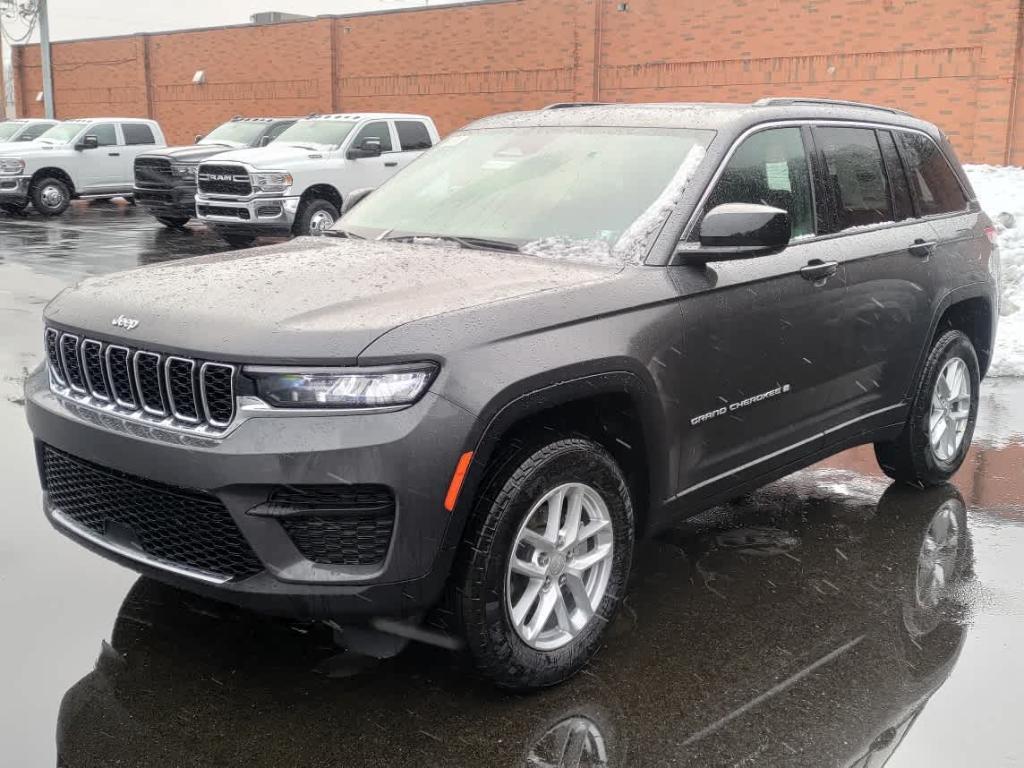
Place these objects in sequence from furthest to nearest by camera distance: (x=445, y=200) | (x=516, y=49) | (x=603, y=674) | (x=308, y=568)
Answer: (x=516, y=49) → (x=445, y=200) → (x=603, y=674) → (x=308, y=568)

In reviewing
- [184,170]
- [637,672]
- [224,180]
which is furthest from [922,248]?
[184,170]

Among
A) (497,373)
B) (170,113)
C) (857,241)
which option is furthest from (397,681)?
(170,113)

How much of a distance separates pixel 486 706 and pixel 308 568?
31.8 inches

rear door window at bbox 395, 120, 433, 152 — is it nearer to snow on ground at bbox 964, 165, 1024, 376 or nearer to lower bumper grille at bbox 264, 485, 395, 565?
snow on ground at bbox 964, 165, 1024, 376

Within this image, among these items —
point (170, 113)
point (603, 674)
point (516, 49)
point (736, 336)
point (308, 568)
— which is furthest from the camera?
point (170, 113)

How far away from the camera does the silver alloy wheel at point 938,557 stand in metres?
4.50

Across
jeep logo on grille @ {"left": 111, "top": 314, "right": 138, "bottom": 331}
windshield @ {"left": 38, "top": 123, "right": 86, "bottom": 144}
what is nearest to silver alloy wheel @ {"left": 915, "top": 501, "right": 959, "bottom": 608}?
jeep logo on grille @ {"left": 111, "top": 314, "right": 138, "bottom": 331}

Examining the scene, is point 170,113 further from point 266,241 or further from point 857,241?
point 857,241

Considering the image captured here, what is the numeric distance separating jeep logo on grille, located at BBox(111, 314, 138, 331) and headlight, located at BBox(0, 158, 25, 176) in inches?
778

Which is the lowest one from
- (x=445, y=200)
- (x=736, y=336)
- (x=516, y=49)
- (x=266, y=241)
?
(x=266, y=241)

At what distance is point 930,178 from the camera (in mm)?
5691

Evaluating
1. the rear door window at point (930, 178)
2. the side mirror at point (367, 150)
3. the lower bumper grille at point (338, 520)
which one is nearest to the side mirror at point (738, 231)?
the lower bumper grille at point (338, 520)

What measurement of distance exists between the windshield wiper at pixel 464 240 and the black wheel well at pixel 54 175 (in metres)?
19.4

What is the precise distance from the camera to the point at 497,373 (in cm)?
323
